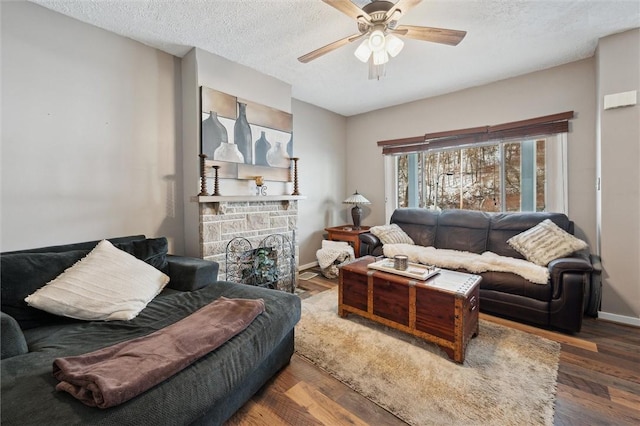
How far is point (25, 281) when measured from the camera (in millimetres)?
1613

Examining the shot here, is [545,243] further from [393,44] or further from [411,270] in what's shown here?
[393,44]

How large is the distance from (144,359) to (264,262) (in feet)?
6.20

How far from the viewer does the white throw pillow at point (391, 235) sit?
3.62 meters

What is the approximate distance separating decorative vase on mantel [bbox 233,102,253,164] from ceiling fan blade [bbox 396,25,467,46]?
5.91 ft

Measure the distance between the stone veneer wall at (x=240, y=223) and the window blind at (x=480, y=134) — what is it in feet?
6.81

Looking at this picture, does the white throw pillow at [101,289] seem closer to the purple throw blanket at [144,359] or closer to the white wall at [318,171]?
the purple throw blanket at [144,359]

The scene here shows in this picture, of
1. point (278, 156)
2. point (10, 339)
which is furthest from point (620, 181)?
point (10, 339)

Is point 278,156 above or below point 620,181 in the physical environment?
above

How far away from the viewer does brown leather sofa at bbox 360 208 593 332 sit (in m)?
2.25

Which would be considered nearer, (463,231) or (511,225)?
(511,225)

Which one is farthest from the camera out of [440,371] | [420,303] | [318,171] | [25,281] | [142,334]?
[318,171]

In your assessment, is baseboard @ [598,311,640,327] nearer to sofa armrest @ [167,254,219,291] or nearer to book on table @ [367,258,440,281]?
book on table @ [367,258,440,281]

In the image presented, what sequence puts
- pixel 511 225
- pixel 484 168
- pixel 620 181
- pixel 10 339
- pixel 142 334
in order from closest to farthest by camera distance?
pixel 10 339
pixel 142 334
pixel 620 181
pixel 511 225
pixel 484 168

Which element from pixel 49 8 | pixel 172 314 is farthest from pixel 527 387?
pixel 49 8
